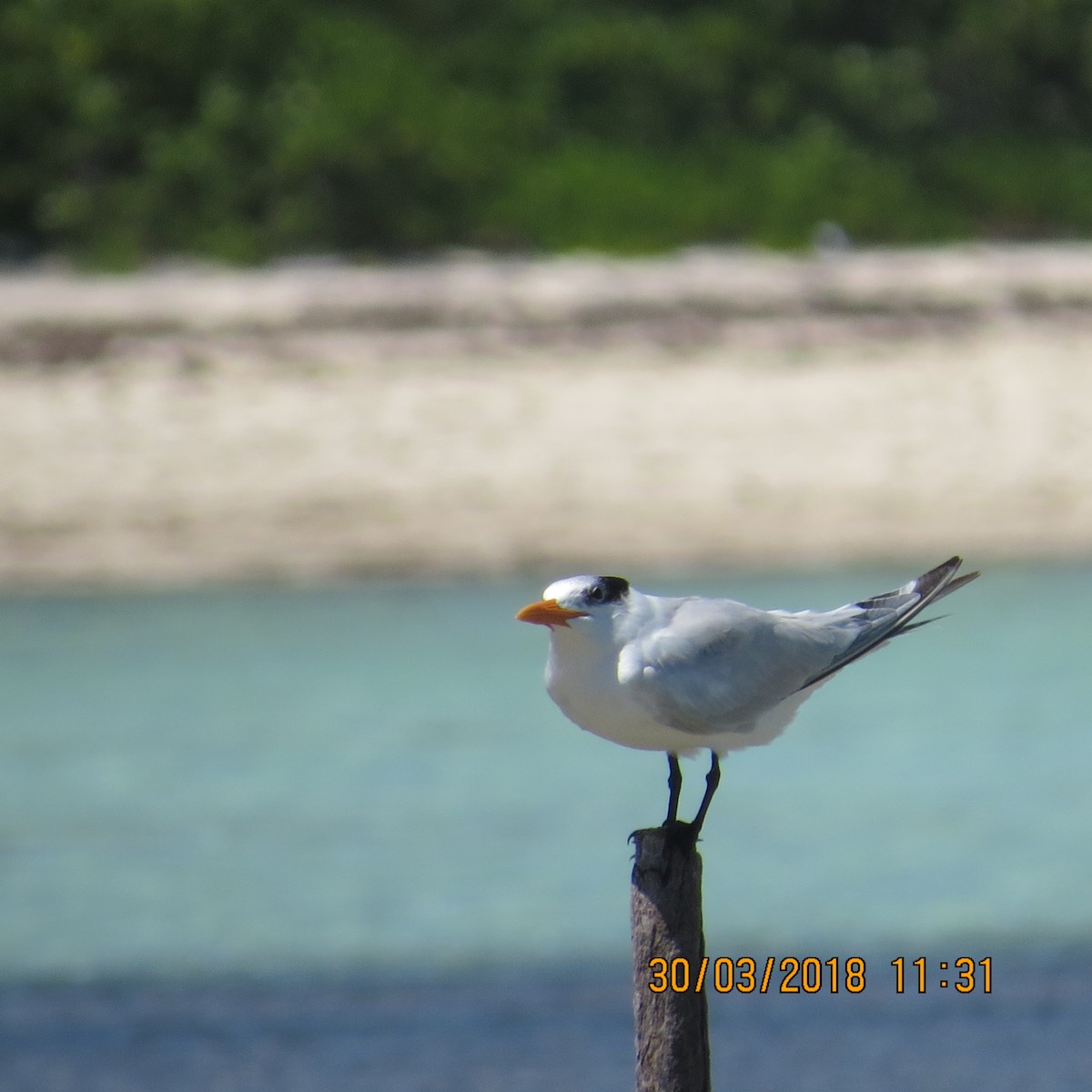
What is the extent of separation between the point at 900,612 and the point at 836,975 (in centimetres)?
274

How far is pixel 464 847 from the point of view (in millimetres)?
7113

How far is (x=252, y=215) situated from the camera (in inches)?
576

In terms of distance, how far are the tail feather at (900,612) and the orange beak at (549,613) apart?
50cm

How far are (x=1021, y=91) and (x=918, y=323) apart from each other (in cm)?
640

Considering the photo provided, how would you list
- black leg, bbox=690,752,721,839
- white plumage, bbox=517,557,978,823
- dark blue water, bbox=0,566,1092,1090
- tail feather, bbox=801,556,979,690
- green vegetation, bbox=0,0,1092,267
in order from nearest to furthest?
white plumage, bbox=517,557,978,823 < black leg, bbox=690,752,721,839 < tail feather, bbox=801,556,979,690 < dark blue water, bbox=0,566,1092,1090 < green vegetation, bbox=0,0,1092,267

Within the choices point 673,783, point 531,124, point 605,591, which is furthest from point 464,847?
point 531,124

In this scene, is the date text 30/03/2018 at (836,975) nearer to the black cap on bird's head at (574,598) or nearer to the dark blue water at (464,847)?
the dark blue water at (464,847)

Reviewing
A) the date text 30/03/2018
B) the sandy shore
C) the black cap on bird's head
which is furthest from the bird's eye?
the sandy shore

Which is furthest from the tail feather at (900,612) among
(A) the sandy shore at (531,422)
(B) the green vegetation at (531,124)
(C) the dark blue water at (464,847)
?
(B) the green vegetation at (531,124)

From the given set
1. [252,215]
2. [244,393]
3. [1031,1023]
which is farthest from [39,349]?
[1031,1023]

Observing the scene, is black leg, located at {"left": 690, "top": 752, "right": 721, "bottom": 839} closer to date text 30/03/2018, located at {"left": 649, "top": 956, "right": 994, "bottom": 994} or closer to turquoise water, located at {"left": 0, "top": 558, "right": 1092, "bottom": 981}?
date text 30/03/2018, located at {"left": 649, "top": 956, "right": 994, "bottom": 994}

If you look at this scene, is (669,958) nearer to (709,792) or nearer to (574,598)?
(709,792)

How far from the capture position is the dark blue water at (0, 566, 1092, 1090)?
5.52 meters

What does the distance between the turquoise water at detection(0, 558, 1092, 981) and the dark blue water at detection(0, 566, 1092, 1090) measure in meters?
0.02
